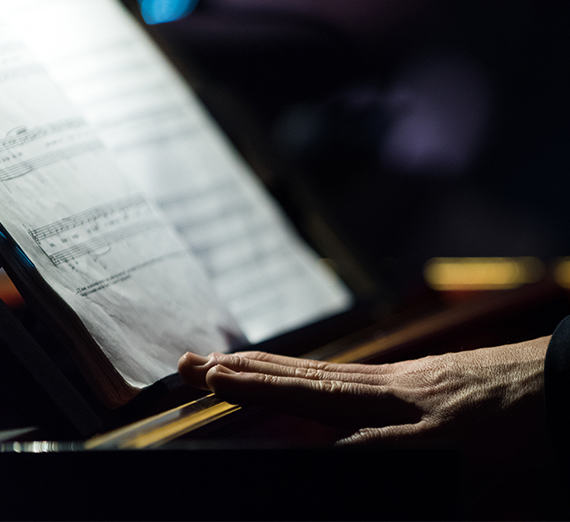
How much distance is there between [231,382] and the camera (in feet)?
2.09

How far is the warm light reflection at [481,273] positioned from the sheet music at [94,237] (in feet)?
2.44

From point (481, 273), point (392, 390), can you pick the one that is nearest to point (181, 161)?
point (392, 390)

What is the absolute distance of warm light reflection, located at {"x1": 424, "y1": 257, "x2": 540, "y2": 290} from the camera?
1328 mm

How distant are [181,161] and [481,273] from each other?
888 millimetres

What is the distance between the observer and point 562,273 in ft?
4.24

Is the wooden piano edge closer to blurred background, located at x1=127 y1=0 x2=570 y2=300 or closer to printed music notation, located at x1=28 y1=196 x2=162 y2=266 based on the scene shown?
printed music notation, located at x1=28 y1=196 x2=162 y2=266

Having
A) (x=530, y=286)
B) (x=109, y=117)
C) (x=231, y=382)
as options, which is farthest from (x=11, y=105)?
(x=530, y=286)

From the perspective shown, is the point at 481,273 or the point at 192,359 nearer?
the point at 192,359

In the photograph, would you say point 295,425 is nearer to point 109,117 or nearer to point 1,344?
point 1,344

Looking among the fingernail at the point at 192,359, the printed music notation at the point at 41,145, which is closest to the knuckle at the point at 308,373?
the fingernail at the point at 192,359

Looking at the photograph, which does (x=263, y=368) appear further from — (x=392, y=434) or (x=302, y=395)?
(x=392, y=434)

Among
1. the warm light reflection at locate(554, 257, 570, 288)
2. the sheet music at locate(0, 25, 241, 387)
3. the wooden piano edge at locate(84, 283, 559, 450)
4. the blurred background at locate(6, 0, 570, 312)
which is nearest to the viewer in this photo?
the wooden piano edge at locate(84, 283, 559, 450)

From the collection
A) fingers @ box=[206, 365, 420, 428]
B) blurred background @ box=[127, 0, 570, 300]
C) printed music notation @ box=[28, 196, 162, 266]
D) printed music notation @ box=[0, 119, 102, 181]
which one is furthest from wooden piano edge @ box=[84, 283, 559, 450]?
blurred background @ box=[127, 0, 570, 300]

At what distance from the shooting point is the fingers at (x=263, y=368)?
67 cm
